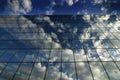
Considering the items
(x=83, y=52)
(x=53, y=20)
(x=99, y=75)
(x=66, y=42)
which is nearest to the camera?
(x=99, y=75)

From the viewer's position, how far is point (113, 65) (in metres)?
18.4

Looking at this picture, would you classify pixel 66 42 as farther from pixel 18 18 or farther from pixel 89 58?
pixel 18 18

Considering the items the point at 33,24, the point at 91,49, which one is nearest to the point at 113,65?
the point at 91,49

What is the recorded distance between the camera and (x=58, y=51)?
68.5 ft

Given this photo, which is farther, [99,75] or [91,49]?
[91,49]

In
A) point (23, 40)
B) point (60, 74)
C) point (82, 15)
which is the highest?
point (60, 74)

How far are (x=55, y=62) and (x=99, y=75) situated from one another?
13.1ft

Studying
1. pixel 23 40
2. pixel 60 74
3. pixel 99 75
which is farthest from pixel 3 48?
pixel 99 75

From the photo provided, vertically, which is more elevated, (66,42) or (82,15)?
(66,42)

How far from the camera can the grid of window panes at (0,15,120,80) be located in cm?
1734

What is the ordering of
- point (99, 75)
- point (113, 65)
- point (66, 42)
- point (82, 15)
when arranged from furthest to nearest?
point (82, 15) → point (66, 42) → point (113, 65) → point (99, 75)

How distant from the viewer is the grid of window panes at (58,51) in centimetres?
1734

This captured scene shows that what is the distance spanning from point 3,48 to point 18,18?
11.0m

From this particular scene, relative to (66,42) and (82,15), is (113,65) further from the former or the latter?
(82,15)
